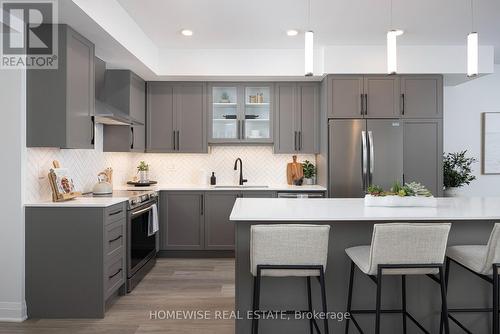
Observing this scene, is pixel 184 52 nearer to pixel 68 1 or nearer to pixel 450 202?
pixel 68 1

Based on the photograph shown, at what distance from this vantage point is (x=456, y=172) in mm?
4938

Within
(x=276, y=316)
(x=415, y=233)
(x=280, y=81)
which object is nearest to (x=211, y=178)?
(x=280, y=81)

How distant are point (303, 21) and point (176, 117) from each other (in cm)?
225

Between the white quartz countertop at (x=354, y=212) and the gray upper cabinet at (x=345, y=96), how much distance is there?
192 cm

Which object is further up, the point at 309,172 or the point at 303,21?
the point at 303,21

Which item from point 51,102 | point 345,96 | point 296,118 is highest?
point 345,96

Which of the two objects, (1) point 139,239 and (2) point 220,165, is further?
(2) point 220,165

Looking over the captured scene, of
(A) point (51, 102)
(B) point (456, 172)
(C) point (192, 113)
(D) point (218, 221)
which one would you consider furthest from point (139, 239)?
(B) point (456, 172)

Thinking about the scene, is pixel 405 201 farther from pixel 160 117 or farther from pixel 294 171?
pixel 160 117

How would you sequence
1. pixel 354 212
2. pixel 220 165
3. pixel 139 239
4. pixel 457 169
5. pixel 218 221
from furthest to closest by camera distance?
pixel 220 165
pixel 457 169
pixel 218 221
pixel 139 239
pixel 354 212

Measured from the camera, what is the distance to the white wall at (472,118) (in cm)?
528

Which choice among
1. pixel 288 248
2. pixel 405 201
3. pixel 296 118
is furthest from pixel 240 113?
pixel 288 248

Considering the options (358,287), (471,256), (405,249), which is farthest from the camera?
(358,287)

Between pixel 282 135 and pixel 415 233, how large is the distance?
3163 millimetres
